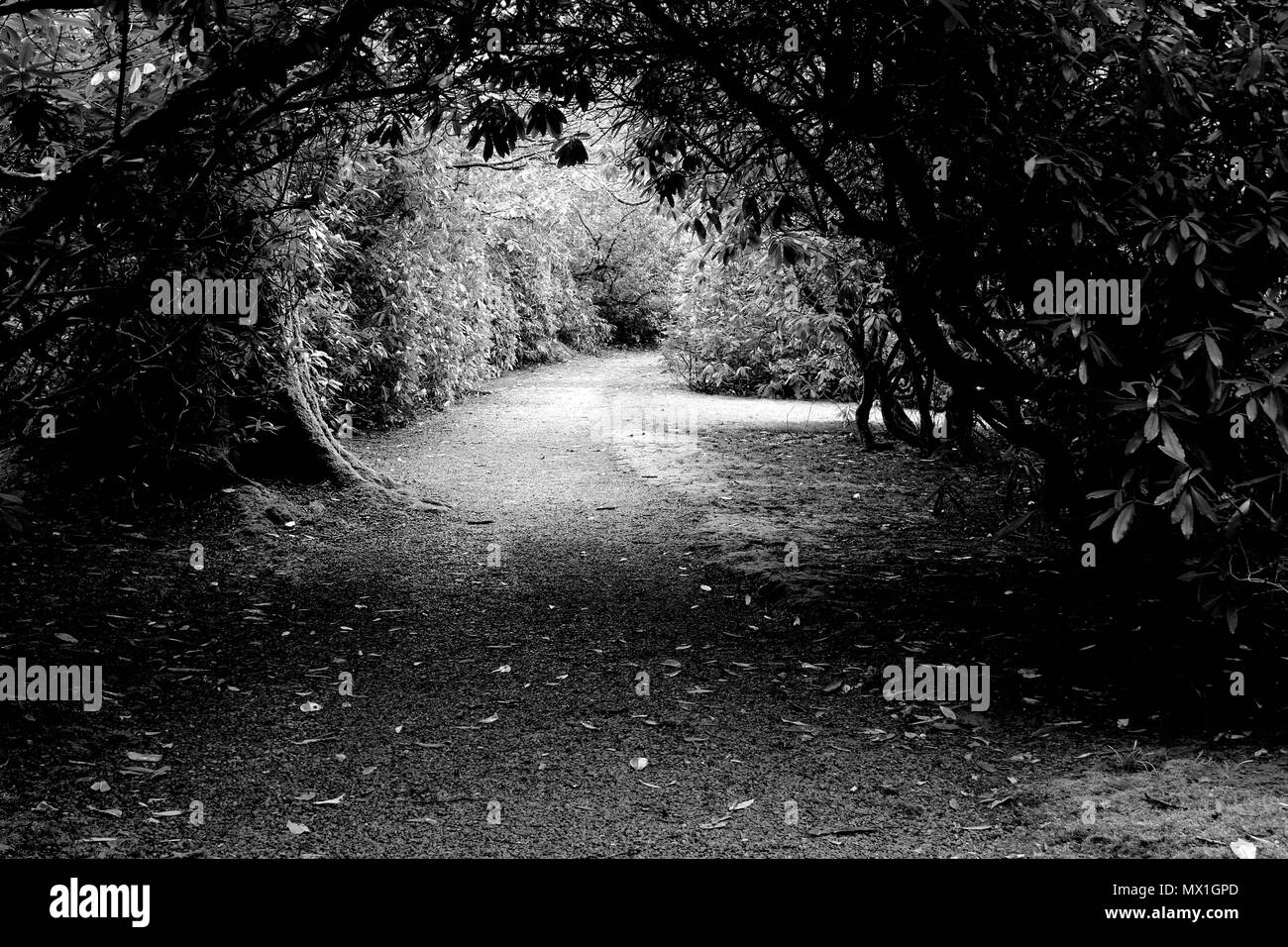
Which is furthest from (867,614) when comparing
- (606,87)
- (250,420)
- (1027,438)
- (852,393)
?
(852,393)

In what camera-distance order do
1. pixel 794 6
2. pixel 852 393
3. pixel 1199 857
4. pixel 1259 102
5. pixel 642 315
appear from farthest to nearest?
pixel 642 315, pixel 852 393, pixel 794 6, pixel 1259 102, pixel 1199 857

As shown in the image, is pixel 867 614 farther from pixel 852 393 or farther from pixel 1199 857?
pixel 852 393

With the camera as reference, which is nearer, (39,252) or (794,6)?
(39,252)

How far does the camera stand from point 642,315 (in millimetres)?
31297

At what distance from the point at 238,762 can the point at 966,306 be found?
458 cm
